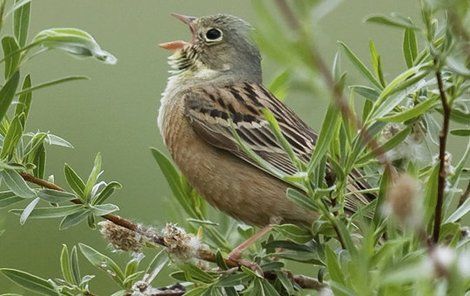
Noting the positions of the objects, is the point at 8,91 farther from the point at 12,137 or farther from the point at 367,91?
the point at 367,91

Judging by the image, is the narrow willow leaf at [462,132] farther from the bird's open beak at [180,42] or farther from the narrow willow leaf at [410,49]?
the bird's open beak at [180,42]

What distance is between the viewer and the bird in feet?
7.45

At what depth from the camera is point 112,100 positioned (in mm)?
3732

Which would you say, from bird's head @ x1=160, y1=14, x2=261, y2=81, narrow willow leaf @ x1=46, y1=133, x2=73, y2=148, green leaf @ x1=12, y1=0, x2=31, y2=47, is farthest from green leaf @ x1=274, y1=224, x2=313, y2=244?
bird's head @ x1=160, y1=14, x2=261, y2=81

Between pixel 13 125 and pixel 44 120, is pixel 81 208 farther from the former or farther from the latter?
pixel 44 120

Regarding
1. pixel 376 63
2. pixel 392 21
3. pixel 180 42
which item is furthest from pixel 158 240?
pixel 180 42

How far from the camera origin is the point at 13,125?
1287mm

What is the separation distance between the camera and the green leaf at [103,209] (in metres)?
1.38

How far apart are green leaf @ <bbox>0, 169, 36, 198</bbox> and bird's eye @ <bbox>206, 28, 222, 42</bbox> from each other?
1.65 m

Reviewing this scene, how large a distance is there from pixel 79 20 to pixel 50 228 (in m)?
1.01

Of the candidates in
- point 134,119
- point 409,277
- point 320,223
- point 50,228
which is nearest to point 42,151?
point 320,223

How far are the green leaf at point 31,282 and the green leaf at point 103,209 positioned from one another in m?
0.11

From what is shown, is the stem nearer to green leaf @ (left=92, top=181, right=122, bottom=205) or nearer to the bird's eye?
green leaf @ (left=92, top=181, right=122, bottom=205)

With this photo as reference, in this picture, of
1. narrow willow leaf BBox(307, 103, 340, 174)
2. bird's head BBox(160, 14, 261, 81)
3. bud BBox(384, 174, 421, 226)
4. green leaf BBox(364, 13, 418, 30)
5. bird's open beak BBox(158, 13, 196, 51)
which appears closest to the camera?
bud BBox(384, 174, 421, 226)
